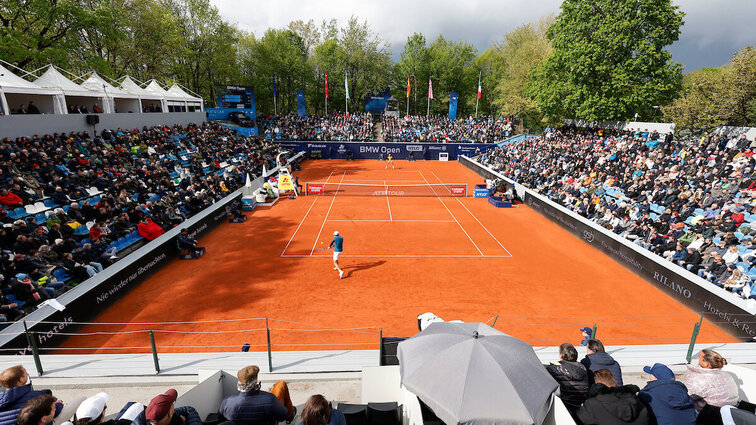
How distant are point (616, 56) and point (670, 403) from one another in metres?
32.4

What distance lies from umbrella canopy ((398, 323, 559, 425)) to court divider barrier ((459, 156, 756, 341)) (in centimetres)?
949

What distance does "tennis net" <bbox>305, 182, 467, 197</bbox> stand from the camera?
2881 cm

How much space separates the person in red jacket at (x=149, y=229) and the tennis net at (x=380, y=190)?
13145 mm

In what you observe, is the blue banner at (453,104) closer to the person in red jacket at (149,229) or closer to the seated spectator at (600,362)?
the person in red jacket at (149,229)

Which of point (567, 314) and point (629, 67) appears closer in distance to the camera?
point (567, 314)

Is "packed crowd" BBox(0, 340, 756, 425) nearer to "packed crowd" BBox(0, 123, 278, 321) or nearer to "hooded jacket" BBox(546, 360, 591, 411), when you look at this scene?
"hooded jacket" BBox(546, 360, 591, 411)

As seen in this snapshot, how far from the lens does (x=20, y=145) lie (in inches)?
677

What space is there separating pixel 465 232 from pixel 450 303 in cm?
854

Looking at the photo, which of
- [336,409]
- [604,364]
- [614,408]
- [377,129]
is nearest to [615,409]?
[614,408]

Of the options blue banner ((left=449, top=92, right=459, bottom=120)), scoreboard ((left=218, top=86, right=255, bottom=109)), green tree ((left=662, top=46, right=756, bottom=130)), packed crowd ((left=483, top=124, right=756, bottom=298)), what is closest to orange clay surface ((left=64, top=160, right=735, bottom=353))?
packed crowd ((left=483, top=124, right=756, bottom=298))

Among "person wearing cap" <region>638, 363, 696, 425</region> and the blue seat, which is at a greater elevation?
"person wearing cap" <region>638, 363, 696, 425</region>

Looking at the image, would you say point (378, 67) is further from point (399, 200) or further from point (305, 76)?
point (399, 200)

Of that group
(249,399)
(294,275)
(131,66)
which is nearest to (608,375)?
(249,399)

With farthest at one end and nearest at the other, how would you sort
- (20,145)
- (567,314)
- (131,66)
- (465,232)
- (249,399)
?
(131,66)
(465,232)
(20,145)
(567,314)
(249,399)
